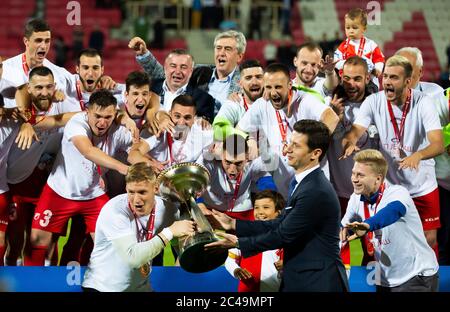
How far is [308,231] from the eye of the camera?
481cm

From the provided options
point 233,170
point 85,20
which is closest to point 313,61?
point 233,170

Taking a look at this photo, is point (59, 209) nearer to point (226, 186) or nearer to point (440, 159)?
point (226, 186)

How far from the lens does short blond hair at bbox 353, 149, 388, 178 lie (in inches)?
225

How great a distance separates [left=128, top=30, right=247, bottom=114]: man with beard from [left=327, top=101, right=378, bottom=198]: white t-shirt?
0.81 meters

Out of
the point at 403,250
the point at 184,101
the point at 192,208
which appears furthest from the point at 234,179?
the point at 403,250

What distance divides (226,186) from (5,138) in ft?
→ 4.98

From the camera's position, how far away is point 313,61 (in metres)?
6.49

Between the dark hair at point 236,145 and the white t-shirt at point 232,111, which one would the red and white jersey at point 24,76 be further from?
the dark hair at point 236,145

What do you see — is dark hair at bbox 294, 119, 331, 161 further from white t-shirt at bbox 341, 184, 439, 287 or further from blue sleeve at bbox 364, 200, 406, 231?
white t-shirt at bbox 341, 184, 439, 287

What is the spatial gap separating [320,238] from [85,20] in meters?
11.7

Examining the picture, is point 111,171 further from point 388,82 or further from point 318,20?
point 318,20

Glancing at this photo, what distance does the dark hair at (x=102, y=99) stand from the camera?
5992 millimetres

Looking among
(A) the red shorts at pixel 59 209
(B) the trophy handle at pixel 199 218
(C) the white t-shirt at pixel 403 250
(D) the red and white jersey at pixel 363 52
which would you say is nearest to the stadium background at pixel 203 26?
(D) the red and white jersey at pixel 363 52

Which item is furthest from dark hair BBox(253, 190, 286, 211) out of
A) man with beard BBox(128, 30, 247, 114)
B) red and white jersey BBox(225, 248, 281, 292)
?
man with beard BBox(128, 30, 247, 114)
